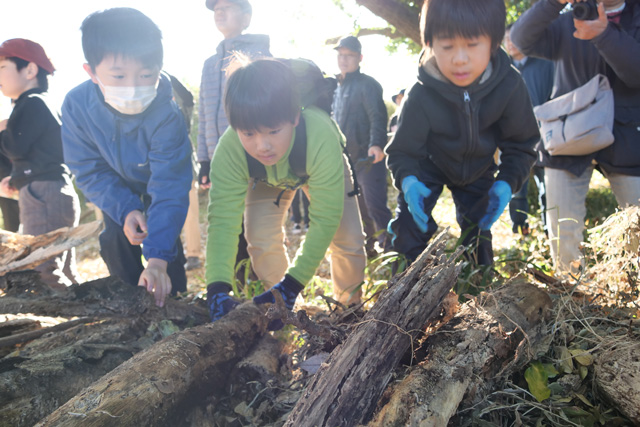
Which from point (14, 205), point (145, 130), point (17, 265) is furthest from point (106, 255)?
point (14, 205)

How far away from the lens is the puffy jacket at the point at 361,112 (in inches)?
187

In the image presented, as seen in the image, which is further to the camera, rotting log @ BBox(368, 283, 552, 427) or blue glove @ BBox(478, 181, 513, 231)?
blue glove @ BBox(478, 181, 513, 231)

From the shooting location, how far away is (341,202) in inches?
92.6

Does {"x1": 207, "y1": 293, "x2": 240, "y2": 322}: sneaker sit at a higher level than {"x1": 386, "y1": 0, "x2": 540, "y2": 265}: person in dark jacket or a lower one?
lower

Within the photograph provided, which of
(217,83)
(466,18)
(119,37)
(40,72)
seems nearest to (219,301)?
(119,37)

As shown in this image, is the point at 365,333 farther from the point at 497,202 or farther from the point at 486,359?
the point at 497,202

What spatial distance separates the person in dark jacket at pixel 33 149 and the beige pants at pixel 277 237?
5.32ft

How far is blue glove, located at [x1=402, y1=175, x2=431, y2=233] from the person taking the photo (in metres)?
2.29

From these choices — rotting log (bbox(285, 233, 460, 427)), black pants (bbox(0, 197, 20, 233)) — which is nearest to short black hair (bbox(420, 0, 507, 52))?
rotting log (bbox(285, 233, 460, 427))

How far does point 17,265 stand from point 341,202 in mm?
1840

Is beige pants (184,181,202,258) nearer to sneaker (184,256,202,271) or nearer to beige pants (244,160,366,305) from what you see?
sneaker (184,256,202,271)

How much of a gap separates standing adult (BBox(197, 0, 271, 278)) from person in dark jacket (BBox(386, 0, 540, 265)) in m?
1.56

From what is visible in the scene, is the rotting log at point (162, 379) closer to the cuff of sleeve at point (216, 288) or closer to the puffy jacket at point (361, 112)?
the cuff of sleeve at point (216, 288)

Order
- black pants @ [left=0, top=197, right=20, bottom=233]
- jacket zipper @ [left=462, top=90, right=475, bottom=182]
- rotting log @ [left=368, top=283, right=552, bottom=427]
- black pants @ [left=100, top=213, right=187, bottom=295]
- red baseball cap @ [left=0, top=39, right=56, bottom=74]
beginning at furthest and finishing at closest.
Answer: black pants @ [left=0, top=197, right=20, bottom=233], red baseball cap @ [left=0, top=39, right=56, bottom=74], black pants @ [left=100, top=213, right=187, bottom=295], jacket zipper @ [left=462, top=90, right=475, bottom=182], rotting log @ [left=368, top=283, right=552, bottom=427]
